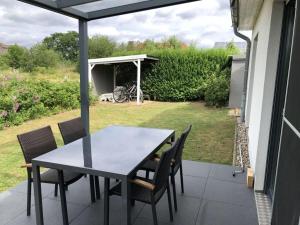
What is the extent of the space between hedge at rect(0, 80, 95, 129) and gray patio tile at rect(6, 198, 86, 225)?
478 cm

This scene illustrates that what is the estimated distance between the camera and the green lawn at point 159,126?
4.32 m

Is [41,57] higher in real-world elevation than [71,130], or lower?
higher

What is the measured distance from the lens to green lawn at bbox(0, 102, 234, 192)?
14.2ft

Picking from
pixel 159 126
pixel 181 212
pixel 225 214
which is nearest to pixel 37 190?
pixel 181 212

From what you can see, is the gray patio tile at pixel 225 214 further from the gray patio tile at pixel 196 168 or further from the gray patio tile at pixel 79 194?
the gray patio tile at pixel 79 194

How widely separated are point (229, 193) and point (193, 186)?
17.8 inches

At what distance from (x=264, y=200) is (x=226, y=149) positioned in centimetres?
209

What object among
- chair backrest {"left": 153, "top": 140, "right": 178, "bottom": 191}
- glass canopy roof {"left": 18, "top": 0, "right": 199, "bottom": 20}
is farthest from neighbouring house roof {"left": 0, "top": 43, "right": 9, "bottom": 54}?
chair backrest {"left": 153, "top": 140, "right": 178, "bottom": 191}

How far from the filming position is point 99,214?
2.62 metres

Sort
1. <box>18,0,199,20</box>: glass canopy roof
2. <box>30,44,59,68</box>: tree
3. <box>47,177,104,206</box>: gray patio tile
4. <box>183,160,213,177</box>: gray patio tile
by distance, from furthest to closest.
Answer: <box>30,44,59,68</box>: tree, <box>183,160,213,177</box>: gray patio tile, <box>18,0,199,20</box>: glass canopy roof, <box>47,177,104,206</box>: gray patio tile

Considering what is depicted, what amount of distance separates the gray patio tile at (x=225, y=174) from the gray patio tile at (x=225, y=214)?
706mm

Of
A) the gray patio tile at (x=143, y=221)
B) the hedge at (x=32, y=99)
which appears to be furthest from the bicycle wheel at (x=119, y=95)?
the gray patio tile at (x=143, y=221)

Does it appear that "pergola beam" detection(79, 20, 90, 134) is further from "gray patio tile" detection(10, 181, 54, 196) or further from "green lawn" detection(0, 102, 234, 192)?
"green lawn" detection(0, 102, 234, 192)

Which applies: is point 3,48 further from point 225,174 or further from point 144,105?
point 225,174
